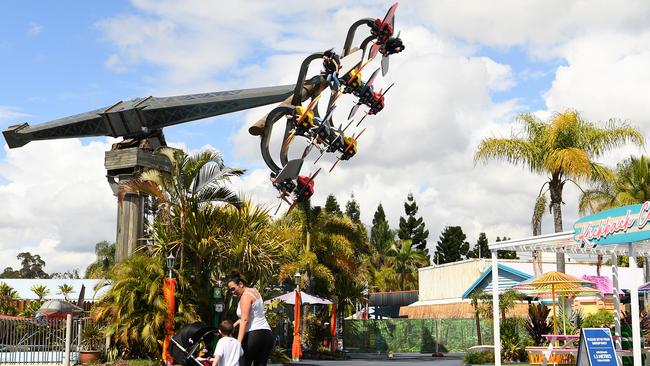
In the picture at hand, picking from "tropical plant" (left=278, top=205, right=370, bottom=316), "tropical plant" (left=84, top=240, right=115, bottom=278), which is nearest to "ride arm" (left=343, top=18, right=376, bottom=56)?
"tropical plant" (left=278, top=205, right=370, bottom=316)

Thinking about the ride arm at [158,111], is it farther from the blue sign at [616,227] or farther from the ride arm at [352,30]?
the blue sign at [616,227]

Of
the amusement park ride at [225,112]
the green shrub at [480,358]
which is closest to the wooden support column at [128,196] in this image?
the amusement park ride at [225,112]

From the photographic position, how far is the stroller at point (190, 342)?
11844 mm

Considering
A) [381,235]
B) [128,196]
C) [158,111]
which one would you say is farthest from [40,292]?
[381,235]

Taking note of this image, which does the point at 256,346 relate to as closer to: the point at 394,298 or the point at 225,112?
the point at 225,112

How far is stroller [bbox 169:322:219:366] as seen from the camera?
1184 centimetres

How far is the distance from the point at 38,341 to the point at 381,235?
2825 inches

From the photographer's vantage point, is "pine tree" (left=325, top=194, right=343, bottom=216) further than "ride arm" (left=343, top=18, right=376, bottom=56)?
Yes

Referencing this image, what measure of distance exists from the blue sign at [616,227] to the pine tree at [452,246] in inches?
3170

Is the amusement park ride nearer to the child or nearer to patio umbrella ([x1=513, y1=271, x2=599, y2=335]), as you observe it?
patio umbrella ([x1=513, y1=271, x2=599, y2=335])

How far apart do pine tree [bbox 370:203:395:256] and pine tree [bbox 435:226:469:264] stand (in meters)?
7.67

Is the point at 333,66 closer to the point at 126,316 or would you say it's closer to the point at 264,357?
the point at 126,316

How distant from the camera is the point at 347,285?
34344 mm

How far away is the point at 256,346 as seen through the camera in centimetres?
875
